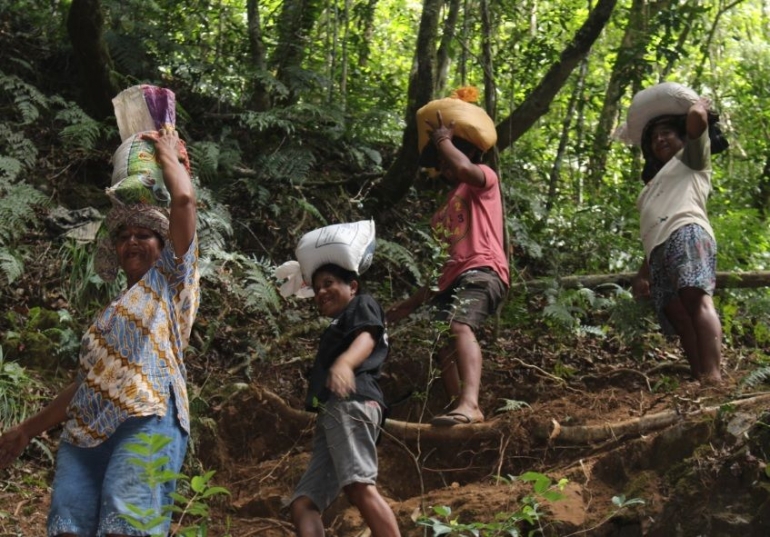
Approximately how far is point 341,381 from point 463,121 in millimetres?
2596

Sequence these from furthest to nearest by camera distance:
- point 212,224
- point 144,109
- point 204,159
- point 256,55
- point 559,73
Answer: point 256,55, point 204,159, point 559,73, point 212,224, point 144,109

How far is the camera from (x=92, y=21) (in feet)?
29.8

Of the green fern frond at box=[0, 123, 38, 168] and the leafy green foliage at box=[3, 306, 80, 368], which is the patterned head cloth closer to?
Result: the leafy green foliage at box=[3, 306, 80, 368]

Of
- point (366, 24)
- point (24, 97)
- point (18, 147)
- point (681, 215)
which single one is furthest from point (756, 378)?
point (366, 24)

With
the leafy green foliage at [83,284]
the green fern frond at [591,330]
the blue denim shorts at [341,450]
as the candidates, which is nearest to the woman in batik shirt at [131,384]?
the blue denim shorts at [341,450]

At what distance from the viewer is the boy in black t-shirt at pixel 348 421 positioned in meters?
4.41

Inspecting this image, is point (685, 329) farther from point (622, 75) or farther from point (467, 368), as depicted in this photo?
point (622, 75)

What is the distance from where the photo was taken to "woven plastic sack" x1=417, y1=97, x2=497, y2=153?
643 centimetres

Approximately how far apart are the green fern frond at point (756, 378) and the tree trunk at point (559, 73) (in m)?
3.53

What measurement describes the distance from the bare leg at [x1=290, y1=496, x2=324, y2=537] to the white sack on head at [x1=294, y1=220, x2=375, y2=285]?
3.64 ft

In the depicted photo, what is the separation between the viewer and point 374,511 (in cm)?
438

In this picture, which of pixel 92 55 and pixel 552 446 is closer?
pixel 552 446

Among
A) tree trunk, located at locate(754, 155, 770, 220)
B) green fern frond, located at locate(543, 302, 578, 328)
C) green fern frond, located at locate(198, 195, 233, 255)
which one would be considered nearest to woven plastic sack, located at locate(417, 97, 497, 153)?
green fern frond, located at locate(543, 302, 578, 328)

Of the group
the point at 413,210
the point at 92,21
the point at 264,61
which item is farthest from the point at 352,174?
the point at 92,21
